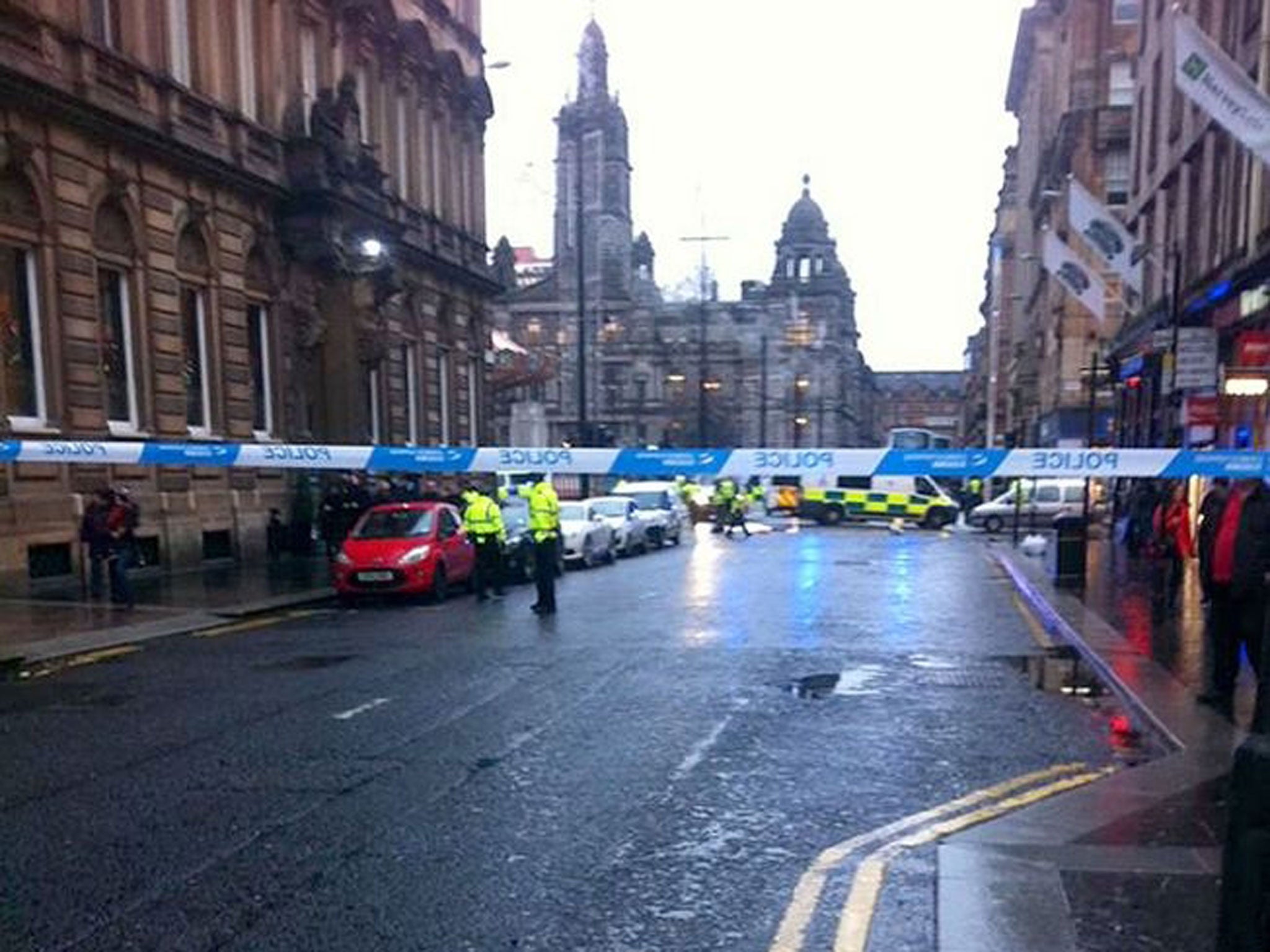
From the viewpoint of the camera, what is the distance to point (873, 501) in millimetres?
39688

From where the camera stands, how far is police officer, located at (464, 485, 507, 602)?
1589cm

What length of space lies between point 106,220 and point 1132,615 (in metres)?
17.9

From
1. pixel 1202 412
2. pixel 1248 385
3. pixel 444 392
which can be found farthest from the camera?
pixel 444 392

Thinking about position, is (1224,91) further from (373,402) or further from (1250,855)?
(373,402)

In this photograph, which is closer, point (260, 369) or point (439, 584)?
point (439, 584)

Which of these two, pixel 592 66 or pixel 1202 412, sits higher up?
pixel 592 66

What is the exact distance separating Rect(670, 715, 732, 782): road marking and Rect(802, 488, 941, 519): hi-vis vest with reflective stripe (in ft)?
107

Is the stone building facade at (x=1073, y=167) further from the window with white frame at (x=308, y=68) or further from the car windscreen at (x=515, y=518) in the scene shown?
the window with white frame at (x=308, y=68)

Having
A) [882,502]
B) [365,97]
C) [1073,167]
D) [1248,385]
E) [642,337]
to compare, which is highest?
[1073,167]

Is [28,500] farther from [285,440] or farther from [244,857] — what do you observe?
[244,857]

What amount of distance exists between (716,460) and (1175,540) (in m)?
6.76

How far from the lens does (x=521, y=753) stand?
689cm

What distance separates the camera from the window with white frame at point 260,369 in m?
23.3

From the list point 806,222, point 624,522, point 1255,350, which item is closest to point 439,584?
point 624,522
